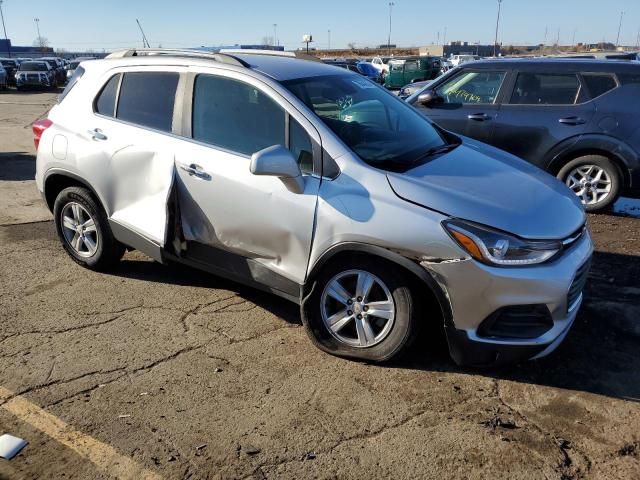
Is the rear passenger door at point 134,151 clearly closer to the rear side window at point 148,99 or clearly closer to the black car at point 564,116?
the rear side window at point 148,99

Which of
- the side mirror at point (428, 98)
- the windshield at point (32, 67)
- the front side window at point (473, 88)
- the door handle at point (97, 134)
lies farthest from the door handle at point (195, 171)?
the windshield at point (32, 67)

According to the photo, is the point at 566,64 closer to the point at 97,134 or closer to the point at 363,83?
the point at 363,83

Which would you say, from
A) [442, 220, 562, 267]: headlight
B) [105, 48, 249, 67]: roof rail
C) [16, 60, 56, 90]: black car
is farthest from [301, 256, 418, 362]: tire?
[16, 60, 56, 90]: black car

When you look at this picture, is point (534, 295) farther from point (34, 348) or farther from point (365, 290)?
point (34, 348)

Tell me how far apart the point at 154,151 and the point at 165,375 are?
Result: 1.66 metres

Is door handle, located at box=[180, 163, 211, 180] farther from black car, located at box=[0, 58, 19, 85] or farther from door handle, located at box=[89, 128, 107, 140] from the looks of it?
black car, located at box=[0, 58, 19, 85]

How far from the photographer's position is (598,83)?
669cm

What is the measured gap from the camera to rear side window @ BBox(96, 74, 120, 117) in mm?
4590

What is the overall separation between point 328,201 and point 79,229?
8.62 ft

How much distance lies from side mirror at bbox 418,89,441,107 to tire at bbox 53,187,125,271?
14.0 ft

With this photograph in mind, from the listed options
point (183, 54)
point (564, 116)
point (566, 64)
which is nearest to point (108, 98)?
point (183, 54)

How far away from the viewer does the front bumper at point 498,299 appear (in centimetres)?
307

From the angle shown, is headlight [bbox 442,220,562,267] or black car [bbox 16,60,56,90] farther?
black car [bbox 16,60,56,90]

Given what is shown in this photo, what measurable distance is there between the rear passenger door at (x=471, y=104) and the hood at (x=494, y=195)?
3318mm
